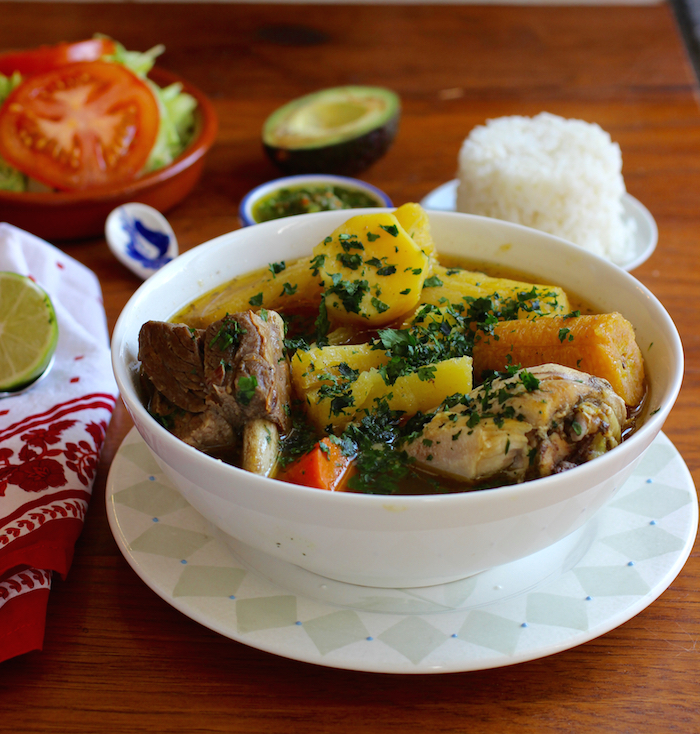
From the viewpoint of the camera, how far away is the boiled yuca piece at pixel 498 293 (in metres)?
1.64

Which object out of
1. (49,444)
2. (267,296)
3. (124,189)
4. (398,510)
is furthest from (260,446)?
(124,189)

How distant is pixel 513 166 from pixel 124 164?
→ 1425 millimetres

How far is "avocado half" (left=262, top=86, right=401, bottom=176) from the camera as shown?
291 centimetres

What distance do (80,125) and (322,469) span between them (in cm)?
197

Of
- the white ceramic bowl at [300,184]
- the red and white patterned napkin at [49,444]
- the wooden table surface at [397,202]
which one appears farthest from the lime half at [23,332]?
the white ceramic bowl at [300,184]

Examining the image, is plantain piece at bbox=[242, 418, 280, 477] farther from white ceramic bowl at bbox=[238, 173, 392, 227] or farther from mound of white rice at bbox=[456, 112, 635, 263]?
mound of white rice at bbox=[456, 112, 635, 263]

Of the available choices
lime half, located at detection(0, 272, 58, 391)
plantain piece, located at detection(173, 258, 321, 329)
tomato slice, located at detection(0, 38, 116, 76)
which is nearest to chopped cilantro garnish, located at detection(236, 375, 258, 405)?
plantain piece, located at detection(173, 258, 321, 329)

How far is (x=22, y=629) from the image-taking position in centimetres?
127

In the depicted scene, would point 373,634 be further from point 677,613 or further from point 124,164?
point 124,164

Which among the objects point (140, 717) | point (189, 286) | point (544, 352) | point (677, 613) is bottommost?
point (677, 613)

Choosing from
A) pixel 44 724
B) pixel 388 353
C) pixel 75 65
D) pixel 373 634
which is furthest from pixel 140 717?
pixel 75 65

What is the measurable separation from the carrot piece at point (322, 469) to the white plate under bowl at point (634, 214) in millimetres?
1486

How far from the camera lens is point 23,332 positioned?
188 centimetres

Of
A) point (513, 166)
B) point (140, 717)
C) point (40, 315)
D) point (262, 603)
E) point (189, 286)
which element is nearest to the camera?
point (140, 717)
